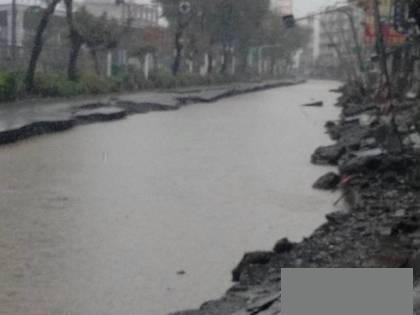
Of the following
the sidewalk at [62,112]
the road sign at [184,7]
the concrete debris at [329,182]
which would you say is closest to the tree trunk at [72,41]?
the sidewalk at [62,112]

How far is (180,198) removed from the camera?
11.0 meters

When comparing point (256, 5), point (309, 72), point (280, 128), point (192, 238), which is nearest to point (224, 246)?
point (192, 238)

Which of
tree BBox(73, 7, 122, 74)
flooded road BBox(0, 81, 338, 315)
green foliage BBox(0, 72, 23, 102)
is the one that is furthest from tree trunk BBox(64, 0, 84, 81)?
flooded road BBox(0, 81, 338, 315)

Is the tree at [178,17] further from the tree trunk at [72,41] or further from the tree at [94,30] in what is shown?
the tree trunk at [72,41]

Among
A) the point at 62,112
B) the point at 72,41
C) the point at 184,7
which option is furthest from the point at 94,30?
the point at 184,7

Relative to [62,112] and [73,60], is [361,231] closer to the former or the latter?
[62,112]

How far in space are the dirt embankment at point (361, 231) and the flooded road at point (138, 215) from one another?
1.35 feet

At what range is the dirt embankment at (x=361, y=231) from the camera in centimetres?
577

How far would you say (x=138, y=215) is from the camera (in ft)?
31.6

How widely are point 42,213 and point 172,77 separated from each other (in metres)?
39.6

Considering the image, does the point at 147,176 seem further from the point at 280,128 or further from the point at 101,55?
the point at 101,55

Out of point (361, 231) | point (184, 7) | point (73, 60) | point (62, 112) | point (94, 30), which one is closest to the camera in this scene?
point (361, 231)

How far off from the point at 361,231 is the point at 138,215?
298 centimetres

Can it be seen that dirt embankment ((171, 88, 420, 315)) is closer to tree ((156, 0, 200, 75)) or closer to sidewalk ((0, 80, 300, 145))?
sidewalk ((0, 80, 300, 145))
